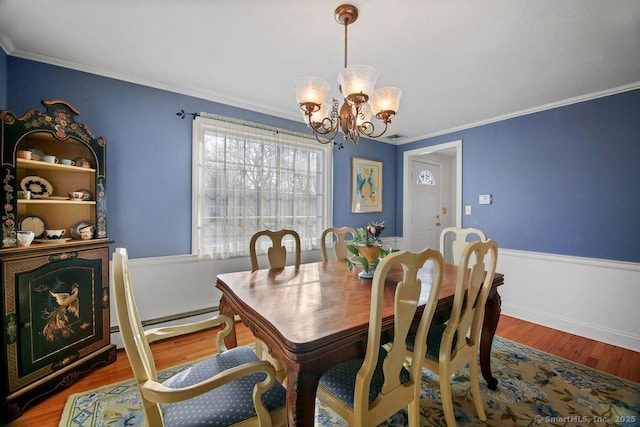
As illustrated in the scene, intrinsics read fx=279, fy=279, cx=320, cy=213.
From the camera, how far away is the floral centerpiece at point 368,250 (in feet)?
5.92

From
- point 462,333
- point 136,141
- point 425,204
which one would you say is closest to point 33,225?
point 136,141

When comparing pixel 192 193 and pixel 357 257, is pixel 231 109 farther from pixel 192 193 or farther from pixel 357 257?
pixel 357 257

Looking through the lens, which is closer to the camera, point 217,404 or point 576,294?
point 217,404

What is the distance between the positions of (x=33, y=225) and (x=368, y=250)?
2313mm

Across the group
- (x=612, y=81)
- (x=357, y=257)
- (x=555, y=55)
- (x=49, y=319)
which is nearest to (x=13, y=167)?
(x=49, y=319)

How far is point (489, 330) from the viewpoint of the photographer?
1861 mm

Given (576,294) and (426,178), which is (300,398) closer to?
(576,294)

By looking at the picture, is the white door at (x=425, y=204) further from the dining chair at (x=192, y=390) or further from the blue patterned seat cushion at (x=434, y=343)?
the dining chair at (x=192, y=390)

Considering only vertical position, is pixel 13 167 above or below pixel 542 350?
above

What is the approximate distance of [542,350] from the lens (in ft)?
8.04

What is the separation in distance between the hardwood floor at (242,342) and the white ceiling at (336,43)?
235 cm

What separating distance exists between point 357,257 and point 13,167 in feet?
7.12

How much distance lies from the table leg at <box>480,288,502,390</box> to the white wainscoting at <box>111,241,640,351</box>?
1.64 m

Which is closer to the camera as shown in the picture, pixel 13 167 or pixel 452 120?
pixel 13 167
